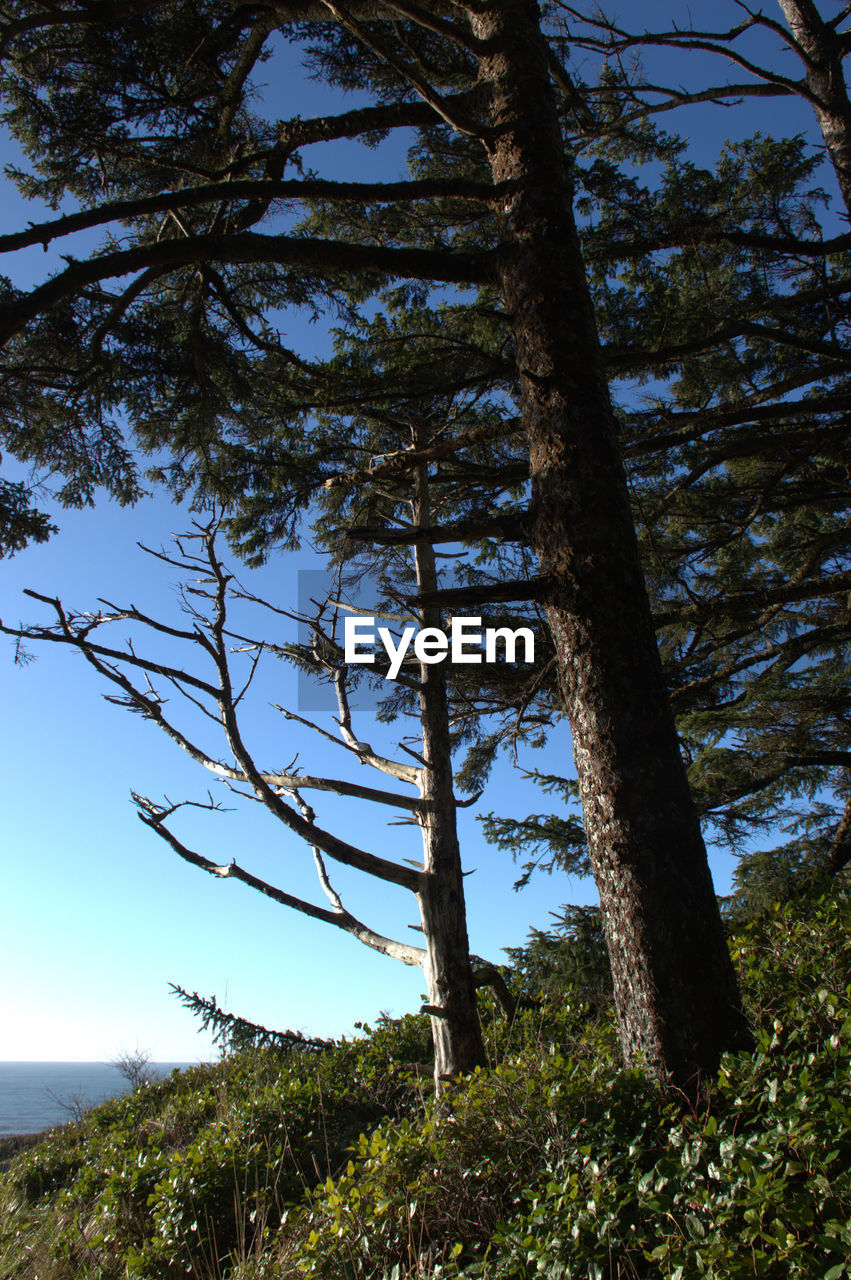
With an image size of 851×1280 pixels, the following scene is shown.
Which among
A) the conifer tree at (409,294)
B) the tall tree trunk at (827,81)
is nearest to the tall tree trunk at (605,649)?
the conifer tree at (409,294)

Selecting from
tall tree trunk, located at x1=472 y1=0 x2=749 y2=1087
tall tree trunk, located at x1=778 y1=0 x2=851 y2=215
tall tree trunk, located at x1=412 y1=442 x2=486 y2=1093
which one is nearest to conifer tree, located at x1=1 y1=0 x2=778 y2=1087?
tall tree trunk, located at x1=472 y1=0 x2=749 y2=1087

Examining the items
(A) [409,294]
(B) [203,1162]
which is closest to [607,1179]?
(B) [203,1162]

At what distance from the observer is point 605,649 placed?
326 cm

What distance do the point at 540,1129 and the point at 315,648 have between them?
17.3ft

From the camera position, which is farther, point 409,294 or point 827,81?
point 409,294

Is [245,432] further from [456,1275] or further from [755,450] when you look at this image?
[456,1275]

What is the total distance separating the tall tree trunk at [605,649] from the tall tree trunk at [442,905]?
6.30ft

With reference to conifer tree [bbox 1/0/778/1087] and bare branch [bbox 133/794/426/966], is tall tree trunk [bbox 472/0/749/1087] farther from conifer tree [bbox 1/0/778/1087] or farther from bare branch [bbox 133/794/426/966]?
bare branch [bbox 133/794/426/966]

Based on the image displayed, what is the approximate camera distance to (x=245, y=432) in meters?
7.34

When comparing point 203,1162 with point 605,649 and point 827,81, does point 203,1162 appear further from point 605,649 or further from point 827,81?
point 827,81

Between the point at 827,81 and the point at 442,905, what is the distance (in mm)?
8393

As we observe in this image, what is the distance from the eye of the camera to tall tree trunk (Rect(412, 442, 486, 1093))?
589 cm

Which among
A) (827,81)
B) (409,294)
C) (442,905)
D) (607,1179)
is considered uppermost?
(827,81)

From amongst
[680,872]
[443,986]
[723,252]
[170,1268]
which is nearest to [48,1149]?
[170,1268]
